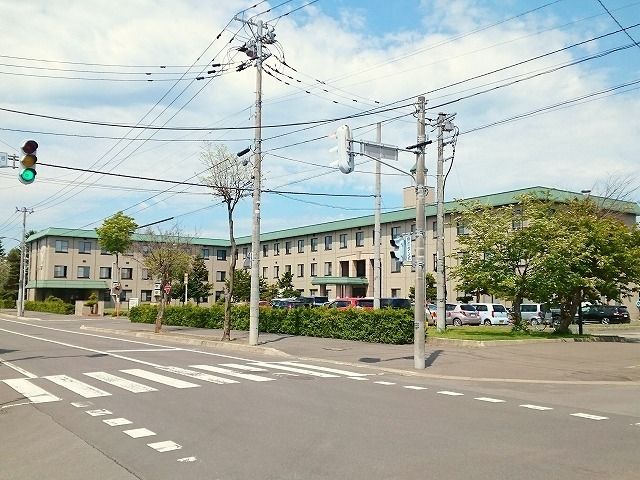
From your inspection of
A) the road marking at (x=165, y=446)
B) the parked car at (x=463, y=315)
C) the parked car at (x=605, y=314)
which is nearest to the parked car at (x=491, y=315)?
the parked car at (x=463, y=315)

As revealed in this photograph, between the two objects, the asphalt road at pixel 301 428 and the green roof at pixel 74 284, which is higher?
the green roof at pixel 74 284

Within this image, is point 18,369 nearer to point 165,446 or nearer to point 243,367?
point 243,367

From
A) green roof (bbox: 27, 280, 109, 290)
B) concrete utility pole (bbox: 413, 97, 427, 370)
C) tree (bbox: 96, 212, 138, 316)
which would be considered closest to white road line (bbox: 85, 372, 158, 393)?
concrete utility pole (bbox: 413, 97, 427, 370)

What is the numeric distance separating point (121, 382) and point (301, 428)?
6.48m

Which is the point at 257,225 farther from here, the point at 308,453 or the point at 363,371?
the point at 308,453

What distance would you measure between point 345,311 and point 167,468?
2000 centimetres

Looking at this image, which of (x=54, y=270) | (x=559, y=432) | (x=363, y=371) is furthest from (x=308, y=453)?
(x=54, y=270)

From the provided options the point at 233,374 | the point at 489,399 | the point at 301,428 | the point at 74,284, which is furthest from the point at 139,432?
the point at 74,284

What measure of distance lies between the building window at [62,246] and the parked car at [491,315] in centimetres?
5406

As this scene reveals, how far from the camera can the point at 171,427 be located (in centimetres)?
875

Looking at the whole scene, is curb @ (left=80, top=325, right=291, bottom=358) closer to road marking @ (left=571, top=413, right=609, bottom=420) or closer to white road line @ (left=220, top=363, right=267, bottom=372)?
white road line @ (left=220, top=363, right=267, bottom=372)

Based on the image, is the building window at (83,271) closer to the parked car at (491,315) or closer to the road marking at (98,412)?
the parked car at (491,315)

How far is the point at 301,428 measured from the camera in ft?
28.4

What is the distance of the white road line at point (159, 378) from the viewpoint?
13195 mm
